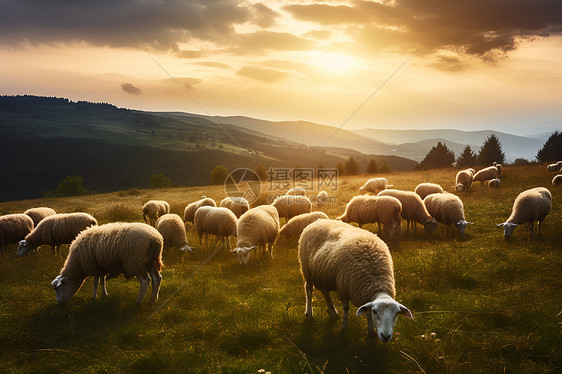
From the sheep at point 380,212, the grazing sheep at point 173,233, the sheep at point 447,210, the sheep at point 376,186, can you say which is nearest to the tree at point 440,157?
the sheep at point 376,186

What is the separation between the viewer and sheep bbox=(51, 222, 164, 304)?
311 inches

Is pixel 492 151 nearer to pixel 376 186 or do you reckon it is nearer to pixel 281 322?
pixel 376 186

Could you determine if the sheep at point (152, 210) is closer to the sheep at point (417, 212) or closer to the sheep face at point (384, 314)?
the sheep at point (417, 212)

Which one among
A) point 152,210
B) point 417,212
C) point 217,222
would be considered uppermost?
point 417,212

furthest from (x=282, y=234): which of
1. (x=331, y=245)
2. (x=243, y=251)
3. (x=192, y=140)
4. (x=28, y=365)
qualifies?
(x=192, y=140)

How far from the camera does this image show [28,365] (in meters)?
5.49

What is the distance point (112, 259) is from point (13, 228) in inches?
361

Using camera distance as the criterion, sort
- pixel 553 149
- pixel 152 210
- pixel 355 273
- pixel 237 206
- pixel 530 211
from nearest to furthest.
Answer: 1. pixel 355 273
2. pixel 530 211
3. pixel 237 206
4. pixel 152 210
5. pixel 553 149

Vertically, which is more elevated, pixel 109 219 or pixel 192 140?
pixel 192 140

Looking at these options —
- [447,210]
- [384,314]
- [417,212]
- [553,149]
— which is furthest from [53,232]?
[553,149]

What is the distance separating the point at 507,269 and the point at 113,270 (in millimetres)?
11392

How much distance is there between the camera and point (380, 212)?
44.7 ft

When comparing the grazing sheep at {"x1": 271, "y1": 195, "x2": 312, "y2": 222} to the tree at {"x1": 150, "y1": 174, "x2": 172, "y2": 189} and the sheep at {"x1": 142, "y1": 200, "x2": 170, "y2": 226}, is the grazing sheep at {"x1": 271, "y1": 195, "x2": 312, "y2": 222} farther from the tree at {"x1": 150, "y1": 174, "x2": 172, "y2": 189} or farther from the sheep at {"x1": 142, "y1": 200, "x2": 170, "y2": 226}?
the tree at {"x1": 150, "y1": 174, "x2": 172, "y2": 189}

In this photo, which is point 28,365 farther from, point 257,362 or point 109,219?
point 109,219
